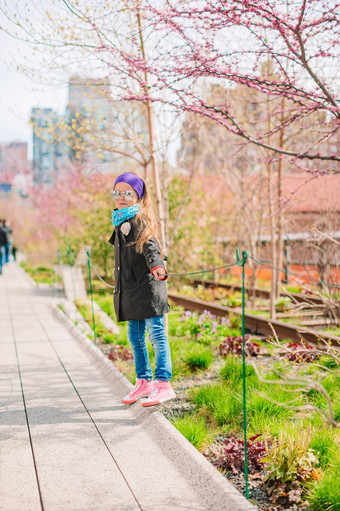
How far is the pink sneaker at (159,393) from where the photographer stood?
409cm

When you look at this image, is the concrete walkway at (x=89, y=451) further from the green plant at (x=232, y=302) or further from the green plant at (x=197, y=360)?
the green plant at (x=232, y=302)

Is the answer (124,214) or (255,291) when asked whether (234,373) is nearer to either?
(124,214)

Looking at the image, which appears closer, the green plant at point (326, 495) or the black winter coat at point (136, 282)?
the green plant at point (326, 495)

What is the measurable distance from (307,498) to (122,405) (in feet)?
6.09

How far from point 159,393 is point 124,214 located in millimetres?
1405

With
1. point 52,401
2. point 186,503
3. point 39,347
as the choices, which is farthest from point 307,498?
point 39,347

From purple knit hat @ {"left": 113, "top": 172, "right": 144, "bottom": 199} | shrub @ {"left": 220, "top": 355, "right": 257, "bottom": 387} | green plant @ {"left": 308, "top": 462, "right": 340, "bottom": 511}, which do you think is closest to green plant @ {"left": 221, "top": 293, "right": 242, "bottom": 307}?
shrub @ {"left": 220, "top": 355, "right": 257, "bottom": 387}

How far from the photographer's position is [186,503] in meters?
2.72

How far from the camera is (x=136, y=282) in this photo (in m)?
4.17

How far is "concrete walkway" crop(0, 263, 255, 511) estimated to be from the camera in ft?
9.02

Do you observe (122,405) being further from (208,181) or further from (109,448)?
(208,181)

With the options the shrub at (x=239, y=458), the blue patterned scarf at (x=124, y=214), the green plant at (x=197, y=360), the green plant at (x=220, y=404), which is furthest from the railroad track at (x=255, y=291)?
the shrub at (x=239, y=458)

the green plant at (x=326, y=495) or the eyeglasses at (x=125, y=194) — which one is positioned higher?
the eyeglasses at (x=125, y=194)

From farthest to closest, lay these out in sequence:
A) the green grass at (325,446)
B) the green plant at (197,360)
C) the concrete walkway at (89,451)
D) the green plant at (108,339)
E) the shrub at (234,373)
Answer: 1. the green plant at (108,339)
2. the green plant at (197,360)
3. the shrub at (234,373)
4. the green grass at (325,446)
5. the concrete walkway at (89,451)
